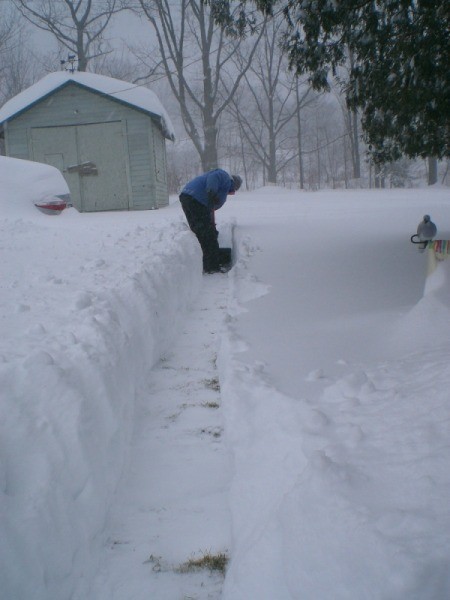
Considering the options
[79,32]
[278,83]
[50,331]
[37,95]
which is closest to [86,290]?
[50,331]

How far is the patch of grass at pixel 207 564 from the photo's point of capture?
177 centimetres

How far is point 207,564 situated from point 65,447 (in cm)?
63

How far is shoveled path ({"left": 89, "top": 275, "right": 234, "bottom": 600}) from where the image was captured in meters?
1.73

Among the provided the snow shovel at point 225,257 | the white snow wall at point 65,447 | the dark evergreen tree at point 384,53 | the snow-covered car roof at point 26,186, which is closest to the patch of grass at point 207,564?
the white snow wall at point 65,447

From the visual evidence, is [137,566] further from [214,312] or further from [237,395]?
[214,312]

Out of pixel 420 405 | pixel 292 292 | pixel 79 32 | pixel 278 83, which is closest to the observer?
pixel 420 405

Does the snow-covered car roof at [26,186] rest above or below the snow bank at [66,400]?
above

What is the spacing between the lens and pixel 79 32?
87.7 feet

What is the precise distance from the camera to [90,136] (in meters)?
14.9

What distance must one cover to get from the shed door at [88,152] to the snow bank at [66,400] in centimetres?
1121

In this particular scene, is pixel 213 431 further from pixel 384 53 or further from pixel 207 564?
pixel 384 53

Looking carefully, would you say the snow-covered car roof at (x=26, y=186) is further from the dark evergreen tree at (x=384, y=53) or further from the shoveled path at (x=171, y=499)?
Answer: the shoveled path at (x=171, y=499)

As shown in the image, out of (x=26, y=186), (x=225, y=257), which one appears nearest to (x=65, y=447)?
(x=225, y=257)

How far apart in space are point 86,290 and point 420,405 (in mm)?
2184
